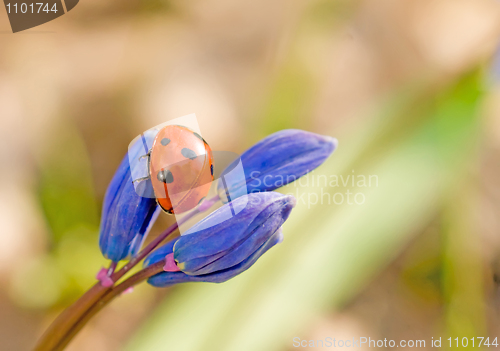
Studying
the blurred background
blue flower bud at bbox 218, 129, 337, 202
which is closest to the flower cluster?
blue flower bud at bbox 218, 129, 337, 202

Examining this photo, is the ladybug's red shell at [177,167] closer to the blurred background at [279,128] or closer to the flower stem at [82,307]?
the flower stem at [82,307]

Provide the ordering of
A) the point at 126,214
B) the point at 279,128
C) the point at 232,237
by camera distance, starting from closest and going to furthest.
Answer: the point at 232,237 → the point at 126,214 → the point at 279,128

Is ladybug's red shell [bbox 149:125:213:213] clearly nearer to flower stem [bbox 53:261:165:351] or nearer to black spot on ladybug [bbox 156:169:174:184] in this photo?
black spot on ladybug [bbox 156:169:174:184]

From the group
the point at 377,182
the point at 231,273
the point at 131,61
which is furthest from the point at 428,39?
the point at 231,273

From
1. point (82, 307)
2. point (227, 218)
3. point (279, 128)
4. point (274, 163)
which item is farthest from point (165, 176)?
point (279, 128)

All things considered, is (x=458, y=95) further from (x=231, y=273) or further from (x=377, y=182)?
(x=231, y=273)

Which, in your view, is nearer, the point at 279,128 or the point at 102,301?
the point at 102,301

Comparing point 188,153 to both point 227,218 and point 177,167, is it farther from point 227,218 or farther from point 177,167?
point 227,218

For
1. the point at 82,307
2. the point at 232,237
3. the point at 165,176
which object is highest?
the point at 165,176

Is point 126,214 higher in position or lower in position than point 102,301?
higher
